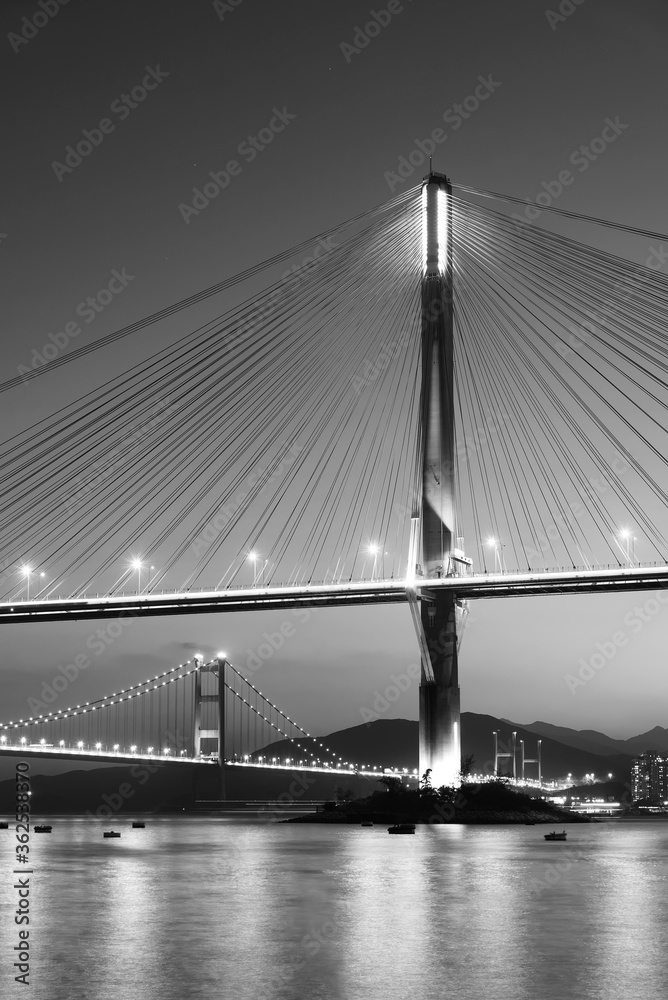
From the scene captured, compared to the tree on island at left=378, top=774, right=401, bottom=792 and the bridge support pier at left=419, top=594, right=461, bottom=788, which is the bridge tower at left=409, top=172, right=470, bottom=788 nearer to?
the bridge support pier at left=419, top=594, right=461, bottom=788

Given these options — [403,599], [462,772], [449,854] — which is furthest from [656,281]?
[462,772]

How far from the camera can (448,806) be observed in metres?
57.7

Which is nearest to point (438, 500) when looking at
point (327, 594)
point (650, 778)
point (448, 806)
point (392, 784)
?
point (327, 594)

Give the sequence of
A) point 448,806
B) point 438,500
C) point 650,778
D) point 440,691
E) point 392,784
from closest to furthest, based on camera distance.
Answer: point 438,500, point 440,691, point 448,806, point 392,784, point 650,778

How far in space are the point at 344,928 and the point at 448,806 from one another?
41.1 meters

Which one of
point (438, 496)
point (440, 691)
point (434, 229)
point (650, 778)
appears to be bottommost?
point (650, 778)

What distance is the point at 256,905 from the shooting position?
69.8 ft

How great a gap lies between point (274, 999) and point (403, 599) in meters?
43.9

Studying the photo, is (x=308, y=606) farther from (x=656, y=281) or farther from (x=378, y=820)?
(x=656, y=281)

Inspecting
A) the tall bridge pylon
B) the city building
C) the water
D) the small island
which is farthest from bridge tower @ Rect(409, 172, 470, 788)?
the city building

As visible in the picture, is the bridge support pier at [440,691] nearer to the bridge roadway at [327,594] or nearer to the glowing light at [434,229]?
the bridge roadway at [327,594]

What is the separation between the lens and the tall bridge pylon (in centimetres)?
5453

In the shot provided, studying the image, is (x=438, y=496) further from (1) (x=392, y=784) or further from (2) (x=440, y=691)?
(1) (x=392, y=784)

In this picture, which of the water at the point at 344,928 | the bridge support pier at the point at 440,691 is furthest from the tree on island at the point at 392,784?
the water at the point at 344,928
